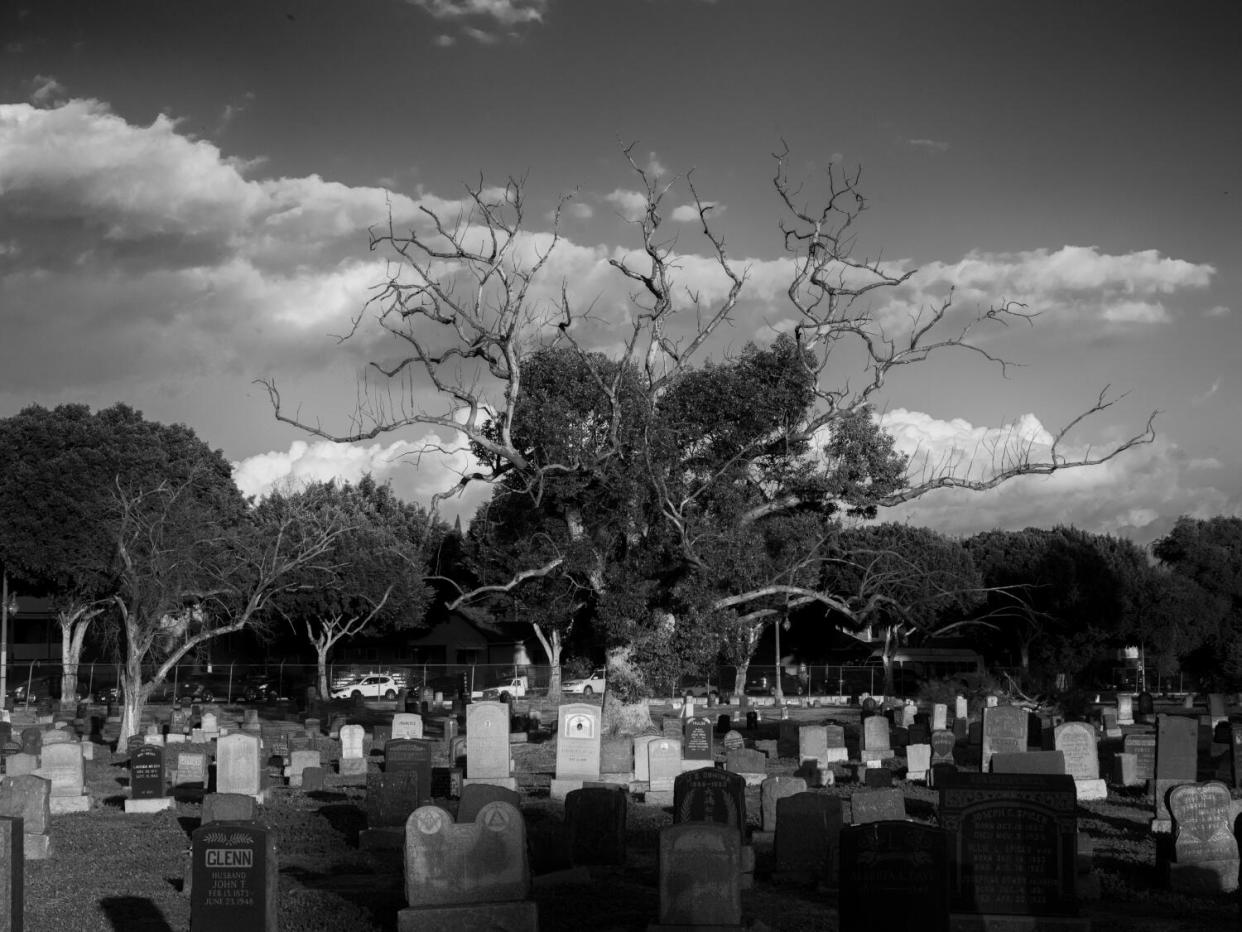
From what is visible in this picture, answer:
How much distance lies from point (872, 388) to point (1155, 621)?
37.6 m

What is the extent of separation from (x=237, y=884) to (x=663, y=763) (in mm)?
11392

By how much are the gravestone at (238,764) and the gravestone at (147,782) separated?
0.85m

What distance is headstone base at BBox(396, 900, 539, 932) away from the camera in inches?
417

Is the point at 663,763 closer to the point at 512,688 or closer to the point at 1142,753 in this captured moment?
the point at 1142,753

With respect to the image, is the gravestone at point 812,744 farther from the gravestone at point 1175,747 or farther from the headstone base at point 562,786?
the gravestone at point 1175,747

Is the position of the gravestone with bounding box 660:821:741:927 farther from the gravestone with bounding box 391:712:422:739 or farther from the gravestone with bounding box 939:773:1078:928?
the gravestone with bounding box 391:712:422:739

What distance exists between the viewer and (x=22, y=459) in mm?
49031

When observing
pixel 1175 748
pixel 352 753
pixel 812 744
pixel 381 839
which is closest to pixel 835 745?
pixel 812 744

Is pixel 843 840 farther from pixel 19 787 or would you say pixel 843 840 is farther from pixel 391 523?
pixel 391 523

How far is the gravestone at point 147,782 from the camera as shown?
66.0ft

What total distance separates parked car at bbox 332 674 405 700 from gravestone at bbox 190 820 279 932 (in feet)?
156

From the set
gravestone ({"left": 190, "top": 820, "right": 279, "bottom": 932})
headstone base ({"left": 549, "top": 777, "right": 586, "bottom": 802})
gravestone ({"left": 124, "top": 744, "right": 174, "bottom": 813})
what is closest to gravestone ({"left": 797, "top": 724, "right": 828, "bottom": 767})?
headstone base ({"left": 549, "top": 777, "right": 586, "bottom": 802})

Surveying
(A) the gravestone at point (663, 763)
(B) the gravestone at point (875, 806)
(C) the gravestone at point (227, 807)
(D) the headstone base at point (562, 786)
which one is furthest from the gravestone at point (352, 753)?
(B) the gravestone at point (875, 806)

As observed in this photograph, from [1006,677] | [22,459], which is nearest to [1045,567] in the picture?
[1006,677]
